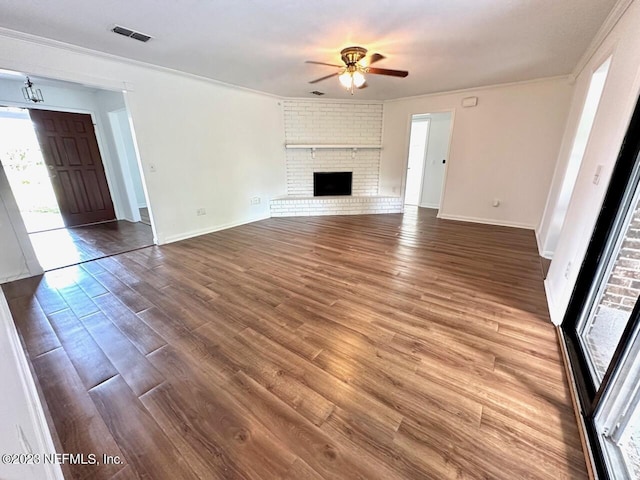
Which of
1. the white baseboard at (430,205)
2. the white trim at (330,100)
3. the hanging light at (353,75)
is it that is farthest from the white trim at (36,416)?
the white baseboard at (430,205)

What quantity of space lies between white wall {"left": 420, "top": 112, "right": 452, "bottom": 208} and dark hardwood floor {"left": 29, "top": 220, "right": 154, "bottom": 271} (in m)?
6.10

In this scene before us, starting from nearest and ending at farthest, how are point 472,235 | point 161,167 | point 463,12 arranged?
point 463,12 → point 161,167 → point 472,235

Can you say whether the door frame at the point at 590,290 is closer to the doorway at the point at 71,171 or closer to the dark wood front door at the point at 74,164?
the doorway at the point at 71,171

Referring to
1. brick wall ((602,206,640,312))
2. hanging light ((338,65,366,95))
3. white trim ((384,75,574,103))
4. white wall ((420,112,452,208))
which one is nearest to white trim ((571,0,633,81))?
white trim ((384,75,574,103))

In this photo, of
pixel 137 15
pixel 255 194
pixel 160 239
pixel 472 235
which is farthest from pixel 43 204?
pixel 472 235

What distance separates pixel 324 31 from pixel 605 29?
2460 millimetres

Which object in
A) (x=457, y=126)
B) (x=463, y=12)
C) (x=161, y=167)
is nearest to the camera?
(x=463, y=12)

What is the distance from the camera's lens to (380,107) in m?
5.70

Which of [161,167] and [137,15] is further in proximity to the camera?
[161,167]

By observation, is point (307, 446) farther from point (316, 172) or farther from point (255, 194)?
point (316, 172)

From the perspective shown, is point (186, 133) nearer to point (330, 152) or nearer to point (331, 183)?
point (330, 152)

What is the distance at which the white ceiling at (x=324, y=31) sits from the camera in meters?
2.03

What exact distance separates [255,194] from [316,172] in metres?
1.57

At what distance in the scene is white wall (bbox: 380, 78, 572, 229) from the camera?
13.3ft
